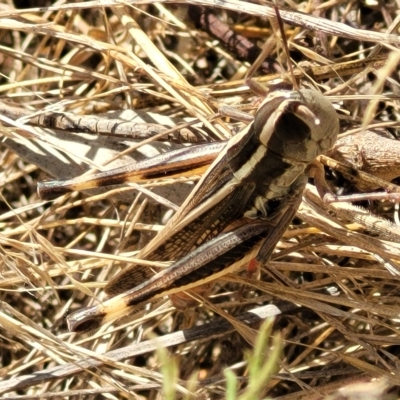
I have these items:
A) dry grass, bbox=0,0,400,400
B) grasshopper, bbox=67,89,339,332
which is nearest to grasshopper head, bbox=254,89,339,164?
grasshopper, bbox=67,89,339,332

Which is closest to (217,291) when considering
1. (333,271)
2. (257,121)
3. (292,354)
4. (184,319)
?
(184,319)

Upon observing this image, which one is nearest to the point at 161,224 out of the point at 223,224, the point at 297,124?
the point at 223,224

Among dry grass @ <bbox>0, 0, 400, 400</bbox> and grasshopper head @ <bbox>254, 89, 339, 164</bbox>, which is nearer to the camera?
grasshopper head @ <bbox>254, 89, 339, 164</bbox>

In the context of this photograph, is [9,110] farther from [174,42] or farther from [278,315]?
[278,315]

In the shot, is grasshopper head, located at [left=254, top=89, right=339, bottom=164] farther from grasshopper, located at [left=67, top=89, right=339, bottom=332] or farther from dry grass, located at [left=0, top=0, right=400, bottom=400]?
dry grass, located at [left=0, top=0, right=400, bottom=400]

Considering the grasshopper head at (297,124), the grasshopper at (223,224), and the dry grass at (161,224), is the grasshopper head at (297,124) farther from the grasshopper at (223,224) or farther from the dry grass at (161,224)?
the dry grass at (161,224)

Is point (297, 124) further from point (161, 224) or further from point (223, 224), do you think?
point (161, 224)
